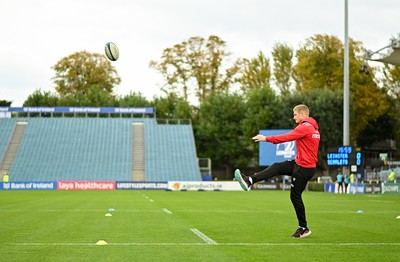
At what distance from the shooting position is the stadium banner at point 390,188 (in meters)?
43.7

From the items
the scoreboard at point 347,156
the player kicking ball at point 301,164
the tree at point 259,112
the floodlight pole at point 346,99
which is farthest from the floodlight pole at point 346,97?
the player kicking ball at point 301,164

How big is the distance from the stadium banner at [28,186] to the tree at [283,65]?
37.1 metres

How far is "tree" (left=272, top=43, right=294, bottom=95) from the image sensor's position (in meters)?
84.2

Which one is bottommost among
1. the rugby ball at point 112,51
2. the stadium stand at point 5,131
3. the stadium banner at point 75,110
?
the stadium stand at point 5,131

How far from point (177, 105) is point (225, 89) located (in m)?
6.98

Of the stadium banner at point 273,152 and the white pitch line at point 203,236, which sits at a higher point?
the stadium banner at point 273,152

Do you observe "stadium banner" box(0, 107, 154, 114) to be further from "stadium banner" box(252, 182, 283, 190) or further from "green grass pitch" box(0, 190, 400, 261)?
"green grass pitch" box(0, 190, 400, 261)

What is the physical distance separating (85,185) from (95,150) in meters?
12.4

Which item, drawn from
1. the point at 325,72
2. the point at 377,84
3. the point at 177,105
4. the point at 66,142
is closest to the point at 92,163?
the point at 66,142

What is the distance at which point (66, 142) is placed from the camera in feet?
233

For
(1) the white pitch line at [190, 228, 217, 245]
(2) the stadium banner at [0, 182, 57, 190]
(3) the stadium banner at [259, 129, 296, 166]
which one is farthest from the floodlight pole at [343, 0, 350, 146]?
(1) the white pitch line at [190, 228, 217, 245]

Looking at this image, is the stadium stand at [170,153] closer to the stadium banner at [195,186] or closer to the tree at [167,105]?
the tree at [167,105]

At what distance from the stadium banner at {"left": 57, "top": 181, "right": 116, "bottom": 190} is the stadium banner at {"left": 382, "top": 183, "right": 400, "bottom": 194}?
2409 centimetres

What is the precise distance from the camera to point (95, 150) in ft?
229
